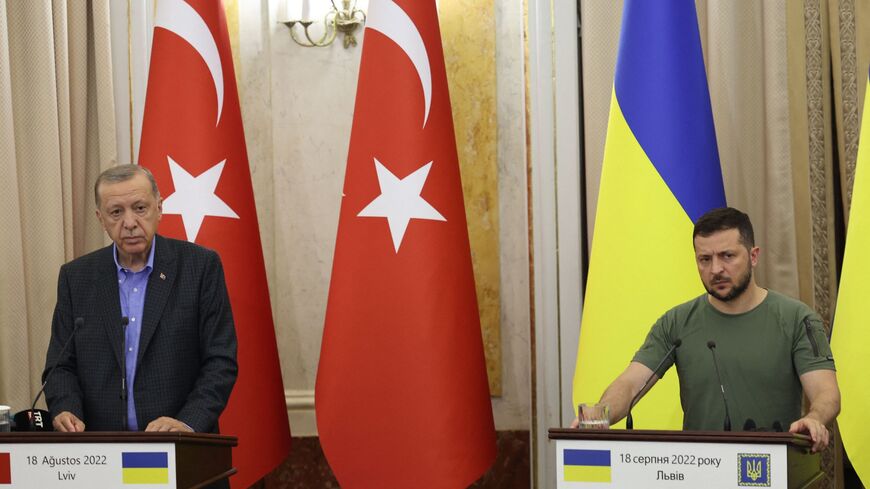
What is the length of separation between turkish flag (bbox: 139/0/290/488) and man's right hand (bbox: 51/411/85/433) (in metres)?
1.15

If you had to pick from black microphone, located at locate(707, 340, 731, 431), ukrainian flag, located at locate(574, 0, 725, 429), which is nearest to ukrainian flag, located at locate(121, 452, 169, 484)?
black microphone, located at locate(707, 340, 731, 431)

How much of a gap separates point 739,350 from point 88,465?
1664mm

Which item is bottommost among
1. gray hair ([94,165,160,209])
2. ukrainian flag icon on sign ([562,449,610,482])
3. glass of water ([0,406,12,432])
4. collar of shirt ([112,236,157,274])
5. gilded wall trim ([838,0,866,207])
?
ukrainian flag icon on sign ([562,449,610,482])

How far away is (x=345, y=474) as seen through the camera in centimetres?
361

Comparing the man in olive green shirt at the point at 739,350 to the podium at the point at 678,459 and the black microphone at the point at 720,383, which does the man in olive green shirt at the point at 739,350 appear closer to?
the black microphone at the point at 720,383

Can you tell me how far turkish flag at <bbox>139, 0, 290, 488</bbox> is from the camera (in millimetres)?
3697

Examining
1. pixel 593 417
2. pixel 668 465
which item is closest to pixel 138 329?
pixel 593 417

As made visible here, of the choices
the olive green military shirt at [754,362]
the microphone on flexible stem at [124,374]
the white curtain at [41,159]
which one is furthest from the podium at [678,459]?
the white curtain at [41,159]

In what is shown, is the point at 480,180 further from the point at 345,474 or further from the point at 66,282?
the point at 66,282

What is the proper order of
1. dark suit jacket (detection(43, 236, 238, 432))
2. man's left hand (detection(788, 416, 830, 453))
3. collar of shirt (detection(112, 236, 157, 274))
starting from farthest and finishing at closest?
collar of shirt (detection(112, 236, 157, 274)), dark suit jacket (detection(43, 236, 238, 432)), man's left hand (detection(788, 416, 830, 453))

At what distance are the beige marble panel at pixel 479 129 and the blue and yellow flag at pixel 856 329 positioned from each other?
1.51 m

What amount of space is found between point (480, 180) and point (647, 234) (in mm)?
1083

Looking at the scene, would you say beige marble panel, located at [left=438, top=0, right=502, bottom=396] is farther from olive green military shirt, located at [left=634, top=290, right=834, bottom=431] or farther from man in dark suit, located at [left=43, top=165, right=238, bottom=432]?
man in dark suit, located at [left=43, top=165, right=238, bottom=432]

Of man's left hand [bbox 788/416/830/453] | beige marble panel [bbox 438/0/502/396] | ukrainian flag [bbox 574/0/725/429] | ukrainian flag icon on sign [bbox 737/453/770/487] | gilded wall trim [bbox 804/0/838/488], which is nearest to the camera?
ukrainian flag icon on sign [bbox 737/453/770/487]
